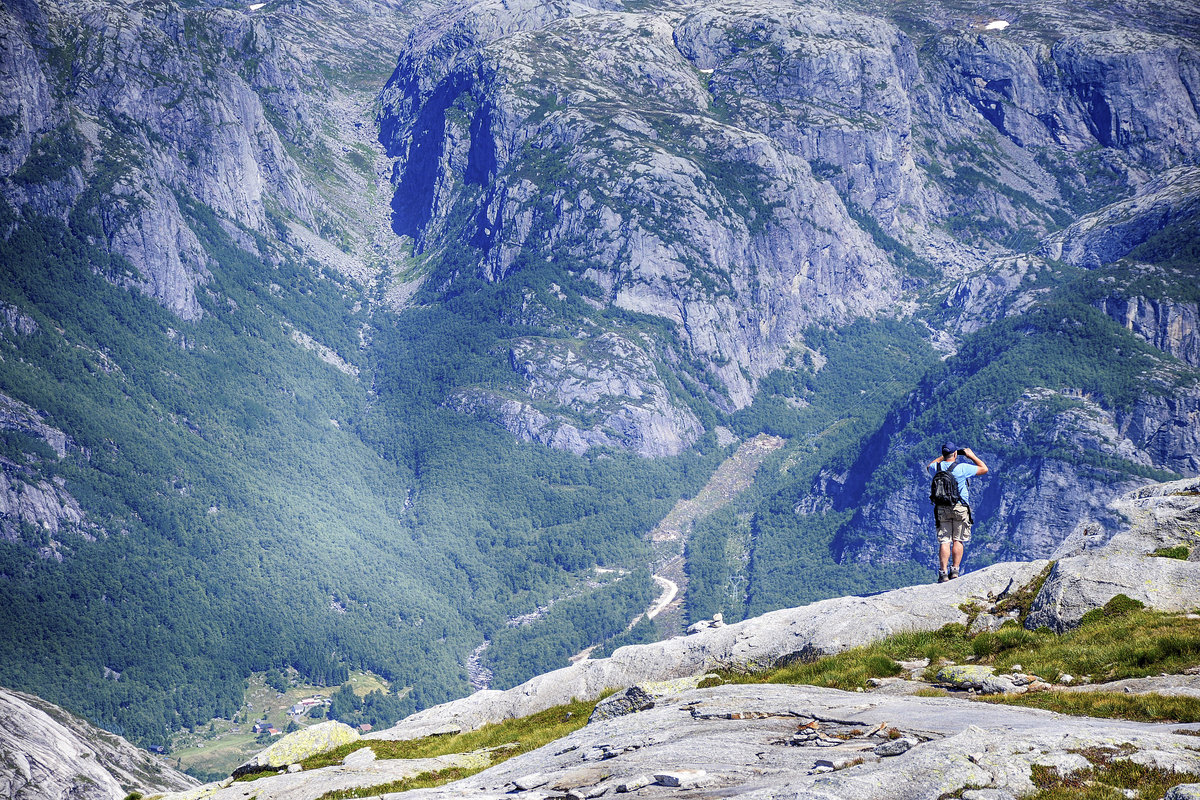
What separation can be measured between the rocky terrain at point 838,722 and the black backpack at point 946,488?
4.92 metres

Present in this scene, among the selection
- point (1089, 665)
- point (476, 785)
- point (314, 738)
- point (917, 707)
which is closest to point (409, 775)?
point (476, 785)

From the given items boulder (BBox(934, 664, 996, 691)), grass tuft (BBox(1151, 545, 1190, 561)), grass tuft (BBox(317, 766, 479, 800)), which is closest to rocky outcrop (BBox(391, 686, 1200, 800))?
boulder (BBox(934, 664, 996, 691))

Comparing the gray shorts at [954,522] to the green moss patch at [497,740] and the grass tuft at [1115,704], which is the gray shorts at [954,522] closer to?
the grass tuft at [1115,704]

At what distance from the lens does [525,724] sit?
59250 mm

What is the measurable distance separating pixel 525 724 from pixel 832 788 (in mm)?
34633

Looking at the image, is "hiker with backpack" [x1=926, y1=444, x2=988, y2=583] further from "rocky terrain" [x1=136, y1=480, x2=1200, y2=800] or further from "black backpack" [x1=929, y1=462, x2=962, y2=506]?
"rocky terrain" [x1=136, y1=480, x2=1200, y2=800]

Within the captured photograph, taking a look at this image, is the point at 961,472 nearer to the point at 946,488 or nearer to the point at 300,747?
the point at 946,488

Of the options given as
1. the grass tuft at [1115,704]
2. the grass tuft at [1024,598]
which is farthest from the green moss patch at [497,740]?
the grass tuft at [1115,704]

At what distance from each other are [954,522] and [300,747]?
132ft

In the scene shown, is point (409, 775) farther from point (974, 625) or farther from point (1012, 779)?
point (1012, 779)

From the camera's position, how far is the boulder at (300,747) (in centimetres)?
5900

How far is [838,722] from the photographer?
1423 inches

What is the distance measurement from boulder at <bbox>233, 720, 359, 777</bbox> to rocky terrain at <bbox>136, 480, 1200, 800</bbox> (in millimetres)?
211

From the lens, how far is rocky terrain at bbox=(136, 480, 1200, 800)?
92.9ft
